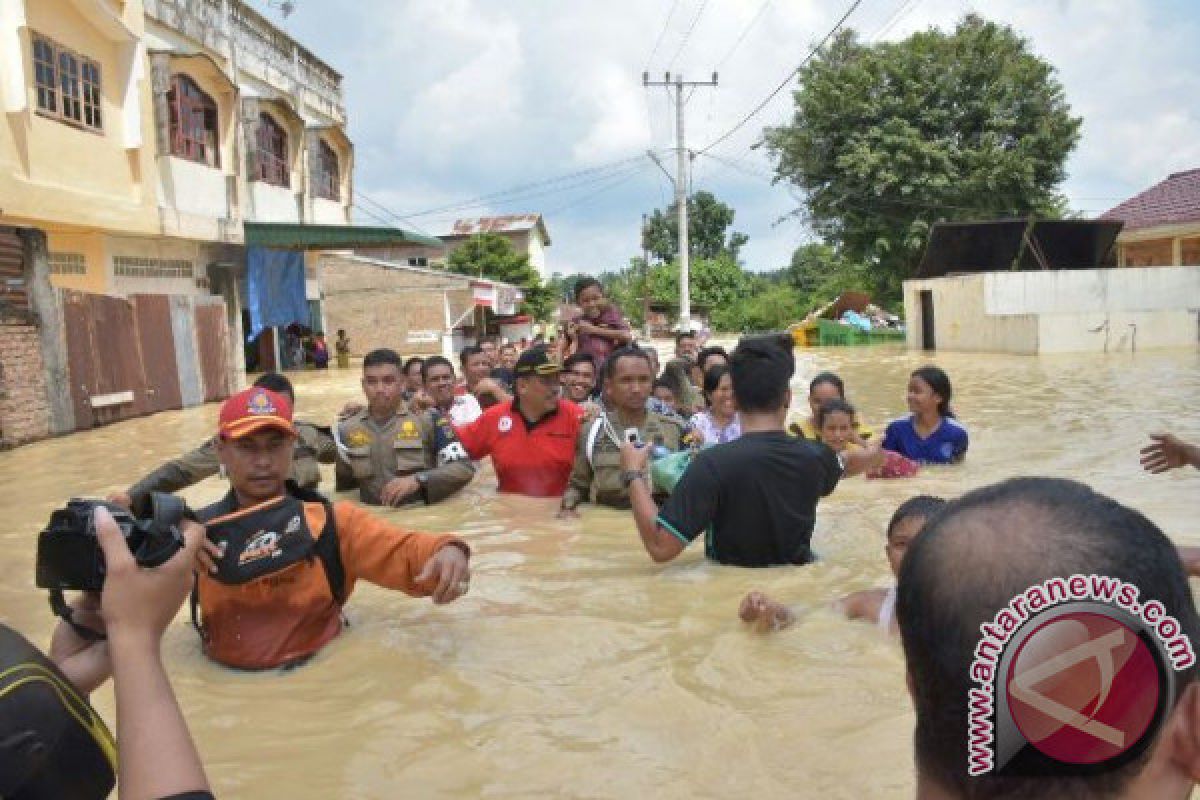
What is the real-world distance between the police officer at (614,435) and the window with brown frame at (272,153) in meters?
18.5

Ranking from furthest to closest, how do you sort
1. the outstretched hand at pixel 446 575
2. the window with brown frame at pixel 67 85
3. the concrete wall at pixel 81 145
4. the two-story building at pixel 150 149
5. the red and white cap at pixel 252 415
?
the window with brown frame at pixel 67 85, the two-story building at pixel 150 149, the concrete wall at pixel 81 145, the red and white cap at pixel 252 415, the outstretched hand at pixel 446 575

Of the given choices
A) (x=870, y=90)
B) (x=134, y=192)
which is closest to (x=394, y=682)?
(x=134, y=192)

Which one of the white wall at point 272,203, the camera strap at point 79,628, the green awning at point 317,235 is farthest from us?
the white wall at point 272,203

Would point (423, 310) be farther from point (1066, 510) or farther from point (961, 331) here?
point (1066, 510)

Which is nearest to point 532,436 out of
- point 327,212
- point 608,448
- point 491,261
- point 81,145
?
point 608,448

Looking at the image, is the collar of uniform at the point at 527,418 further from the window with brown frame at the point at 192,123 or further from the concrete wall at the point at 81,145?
the window with brown frame at the point at 192,123

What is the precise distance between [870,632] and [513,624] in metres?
1.46

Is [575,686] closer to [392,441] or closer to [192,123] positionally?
[392,441]

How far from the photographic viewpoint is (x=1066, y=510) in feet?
3.33

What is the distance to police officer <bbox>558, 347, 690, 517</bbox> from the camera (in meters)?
6.01

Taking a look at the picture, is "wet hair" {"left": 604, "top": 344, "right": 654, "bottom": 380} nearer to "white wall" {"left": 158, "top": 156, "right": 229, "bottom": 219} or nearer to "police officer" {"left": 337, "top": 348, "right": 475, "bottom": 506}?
"police officer" {"left": 337, "top": 348, "right": 475, "bottom": 506}

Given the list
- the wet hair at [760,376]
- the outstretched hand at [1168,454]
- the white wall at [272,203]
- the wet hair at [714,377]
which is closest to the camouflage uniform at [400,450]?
the wet hair at [714,377]

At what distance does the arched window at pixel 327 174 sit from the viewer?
1050 inches

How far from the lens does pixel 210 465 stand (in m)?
5.37
